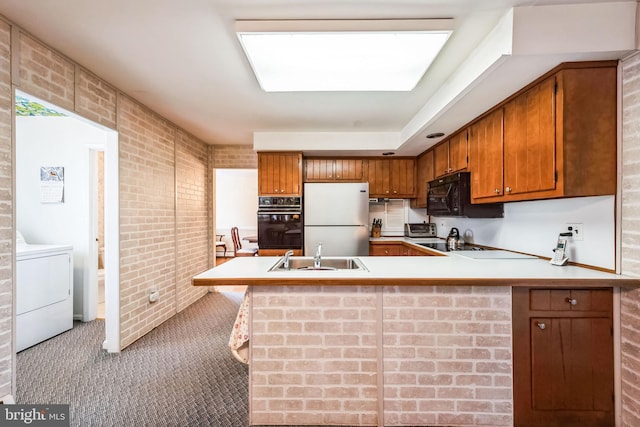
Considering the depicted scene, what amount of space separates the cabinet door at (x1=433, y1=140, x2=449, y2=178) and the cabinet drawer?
186 centimetres

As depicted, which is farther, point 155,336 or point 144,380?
point 155,336

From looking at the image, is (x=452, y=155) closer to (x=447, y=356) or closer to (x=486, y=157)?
(x=486, y=157)

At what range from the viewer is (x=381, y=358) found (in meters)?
1.56

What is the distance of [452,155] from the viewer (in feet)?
9.81

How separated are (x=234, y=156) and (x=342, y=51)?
3.03 meters

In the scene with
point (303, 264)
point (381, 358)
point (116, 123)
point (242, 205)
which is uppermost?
point (116, 123)

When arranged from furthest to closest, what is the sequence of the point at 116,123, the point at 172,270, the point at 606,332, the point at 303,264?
the point at 172,270, the point at 116,123, the point at 303,264, the point at 606,332

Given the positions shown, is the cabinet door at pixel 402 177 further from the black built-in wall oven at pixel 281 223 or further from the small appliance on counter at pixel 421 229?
the black built-in wall oven at pixel 281 223

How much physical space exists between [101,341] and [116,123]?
82.8 inches

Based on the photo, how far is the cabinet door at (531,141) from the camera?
1663 mm

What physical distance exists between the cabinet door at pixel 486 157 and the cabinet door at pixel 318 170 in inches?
76.2

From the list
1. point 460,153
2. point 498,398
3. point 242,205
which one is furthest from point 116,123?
point 242,205

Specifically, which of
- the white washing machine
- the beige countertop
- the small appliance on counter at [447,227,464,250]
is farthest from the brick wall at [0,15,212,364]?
the small appliance on counter at [447,227,464,250]

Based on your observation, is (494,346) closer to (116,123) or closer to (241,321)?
(241,321)
